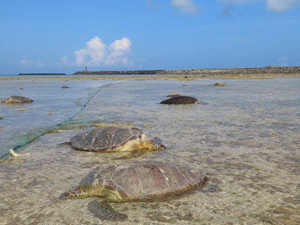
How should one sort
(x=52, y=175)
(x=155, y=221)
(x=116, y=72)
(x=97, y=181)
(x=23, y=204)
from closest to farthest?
(x=155, y=221), (x=23, y=204), (x=97, y=181), (x=52, y=175), (x=116, y=72)

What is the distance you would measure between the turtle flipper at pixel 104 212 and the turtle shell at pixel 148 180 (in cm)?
29

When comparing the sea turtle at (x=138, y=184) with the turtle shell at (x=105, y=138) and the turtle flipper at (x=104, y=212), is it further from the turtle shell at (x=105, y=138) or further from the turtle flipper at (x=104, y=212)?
the turtle shell at (x=105, y=138)

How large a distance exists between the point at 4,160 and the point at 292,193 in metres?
5.80

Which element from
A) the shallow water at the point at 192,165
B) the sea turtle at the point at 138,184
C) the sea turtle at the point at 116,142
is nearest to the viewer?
the shallow water at the point at 192,165

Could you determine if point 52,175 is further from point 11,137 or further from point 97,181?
point 11,137

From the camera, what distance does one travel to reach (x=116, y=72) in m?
191

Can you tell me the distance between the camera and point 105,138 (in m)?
7.45

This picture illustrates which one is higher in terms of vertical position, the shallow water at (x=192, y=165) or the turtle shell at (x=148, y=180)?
the turtle shell at (x=148, y=180)

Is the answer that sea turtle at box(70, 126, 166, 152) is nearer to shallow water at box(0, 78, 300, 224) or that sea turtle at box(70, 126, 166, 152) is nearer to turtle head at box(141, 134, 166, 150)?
turtle head at box(141, 134, 166, 150)

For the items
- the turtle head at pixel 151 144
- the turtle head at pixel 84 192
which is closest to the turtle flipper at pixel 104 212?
the turtle head at pixel 84 192

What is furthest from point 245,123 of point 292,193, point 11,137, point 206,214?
point 11,137

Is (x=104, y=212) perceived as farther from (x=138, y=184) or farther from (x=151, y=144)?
(x=151, y=144)

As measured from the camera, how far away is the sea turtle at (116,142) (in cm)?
727

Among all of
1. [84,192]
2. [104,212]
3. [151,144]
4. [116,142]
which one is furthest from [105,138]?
[104,212]
